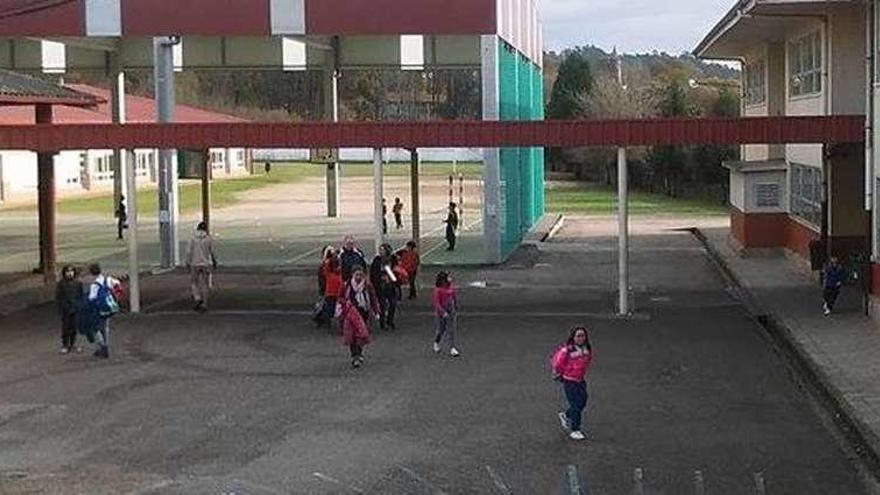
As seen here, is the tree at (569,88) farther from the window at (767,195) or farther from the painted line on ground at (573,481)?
the painted line on ground at (573,481)

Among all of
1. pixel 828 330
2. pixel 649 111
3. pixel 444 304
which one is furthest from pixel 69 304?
pixel 649 111

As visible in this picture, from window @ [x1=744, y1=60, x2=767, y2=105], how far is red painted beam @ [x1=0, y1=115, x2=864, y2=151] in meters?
14.2

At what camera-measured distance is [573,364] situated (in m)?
13.4

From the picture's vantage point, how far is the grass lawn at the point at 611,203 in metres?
57.3

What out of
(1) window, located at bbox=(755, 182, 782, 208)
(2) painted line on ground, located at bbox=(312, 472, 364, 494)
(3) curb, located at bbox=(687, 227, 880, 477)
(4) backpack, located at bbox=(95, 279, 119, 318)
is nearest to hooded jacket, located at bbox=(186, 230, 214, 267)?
(4) backpack, located at bbox=(95, 279, 119, 318)

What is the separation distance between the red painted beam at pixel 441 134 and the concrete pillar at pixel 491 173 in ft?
29.4

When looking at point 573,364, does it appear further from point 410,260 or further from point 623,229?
point 410,260

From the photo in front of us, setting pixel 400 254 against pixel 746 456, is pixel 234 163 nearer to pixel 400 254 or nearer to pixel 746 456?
pixel 400 254

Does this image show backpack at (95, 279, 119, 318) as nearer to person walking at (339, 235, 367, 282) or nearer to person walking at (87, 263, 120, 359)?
person walking at (87, 263, 120, 359)

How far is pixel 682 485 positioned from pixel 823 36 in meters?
16.4

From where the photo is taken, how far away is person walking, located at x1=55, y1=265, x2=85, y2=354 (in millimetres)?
→ 18875

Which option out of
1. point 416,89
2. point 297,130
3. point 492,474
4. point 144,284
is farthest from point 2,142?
point 416,89

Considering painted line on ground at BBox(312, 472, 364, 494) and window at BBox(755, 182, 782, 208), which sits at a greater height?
window at BBox(755, 182, 782, 208)

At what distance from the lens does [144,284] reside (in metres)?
28.8
